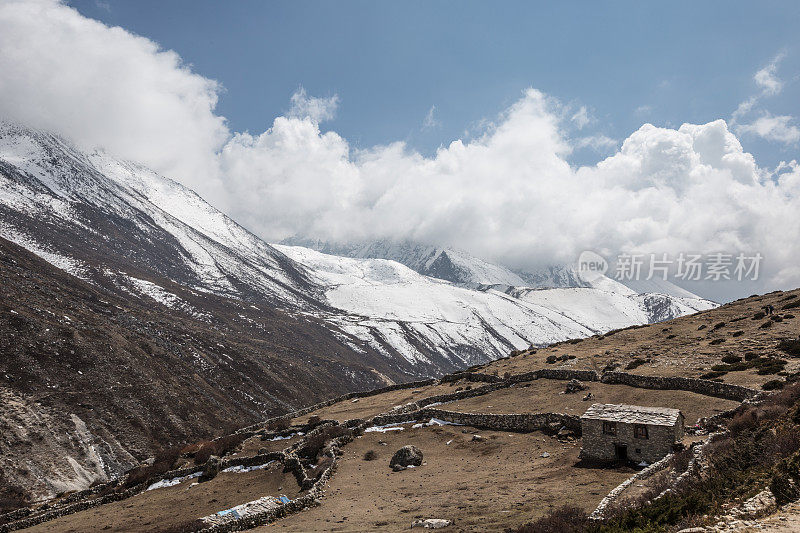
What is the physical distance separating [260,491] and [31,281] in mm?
93280

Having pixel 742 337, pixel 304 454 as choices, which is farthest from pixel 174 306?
pixel 742 337

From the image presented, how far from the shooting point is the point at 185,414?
7569 cm

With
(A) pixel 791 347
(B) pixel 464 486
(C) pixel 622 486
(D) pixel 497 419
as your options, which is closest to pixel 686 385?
(A) pixel 791 347

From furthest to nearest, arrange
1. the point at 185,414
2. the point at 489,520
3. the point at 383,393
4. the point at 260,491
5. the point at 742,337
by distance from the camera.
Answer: the point at 185,414 < the point at 383,393 < the point at 742,337 < the point at 260,491 < the point at 489,520

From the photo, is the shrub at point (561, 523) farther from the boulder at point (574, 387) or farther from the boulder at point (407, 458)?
the boulder at point (574, 387)

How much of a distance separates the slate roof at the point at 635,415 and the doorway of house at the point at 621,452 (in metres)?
1.34

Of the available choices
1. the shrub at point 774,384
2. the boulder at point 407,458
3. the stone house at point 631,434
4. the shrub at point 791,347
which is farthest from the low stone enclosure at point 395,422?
the shrub at point 791,347

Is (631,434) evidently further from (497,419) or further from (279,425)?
(279,425)

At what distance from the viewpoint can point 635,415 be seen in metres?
25.3

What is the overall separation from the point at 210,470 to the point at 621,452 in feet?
101

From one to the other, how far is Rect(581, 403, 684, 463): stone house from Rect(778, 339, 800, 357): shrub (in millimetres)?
22796

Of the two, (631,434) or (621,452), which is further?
(621,452)

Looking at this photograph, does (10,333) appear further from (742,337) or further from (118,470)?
(742,337)

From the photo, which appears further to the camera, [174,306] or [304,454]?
[174,306]
